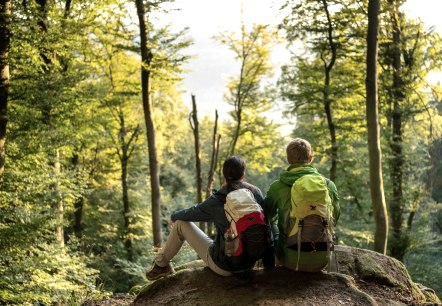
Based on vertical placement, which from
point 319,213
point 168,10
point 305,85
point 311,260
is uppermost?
point 168,10

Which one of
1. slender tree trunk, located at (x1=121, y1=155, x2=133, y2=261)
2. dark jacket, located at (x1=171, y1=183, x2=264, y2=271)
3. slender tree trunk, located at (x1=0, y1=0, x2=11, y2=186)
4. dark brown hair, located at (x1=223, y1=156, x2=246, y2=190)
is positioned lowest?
slender tree trunk, located at (x1=121, y1=155, x2=133, y2=261)

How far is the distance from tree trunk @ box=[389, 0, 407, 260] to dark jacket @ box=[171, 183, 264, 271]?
9.66 metres

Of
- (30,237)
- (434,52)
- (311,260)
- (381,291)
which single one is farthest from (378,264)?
(434,52)

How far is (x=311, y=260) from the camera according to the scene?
3738 millimetres

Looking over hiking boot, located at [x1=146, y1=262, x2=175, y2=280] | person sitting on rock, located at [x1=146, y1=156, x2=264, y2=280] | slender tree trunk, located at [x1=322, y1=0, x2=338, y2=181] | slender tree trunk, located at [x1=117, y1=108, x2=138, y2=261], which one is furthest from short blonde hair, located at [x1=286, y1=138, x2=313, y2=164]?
slender tree trunk, located at [x1=117, y1=108, x2=138, y2=261]

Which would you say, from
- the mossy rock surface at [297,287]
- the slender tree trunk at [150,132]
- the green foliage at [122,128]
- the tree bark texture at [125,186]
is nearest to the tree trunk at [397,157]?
the green foliage at [122,128]

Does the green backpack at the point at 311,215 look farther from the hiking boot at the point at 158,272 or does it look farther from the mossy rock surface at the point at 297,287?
the hiking boot at the point at 158,272

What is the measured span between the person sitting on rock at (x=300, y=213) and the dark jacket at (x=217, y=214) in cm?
27

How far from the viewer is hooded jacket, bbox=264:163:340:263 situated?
3.81 metres

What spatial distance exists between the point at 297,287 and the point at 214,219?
40.1 inches

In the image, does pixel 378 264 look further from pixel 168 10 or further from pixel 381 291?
pixel 168 10

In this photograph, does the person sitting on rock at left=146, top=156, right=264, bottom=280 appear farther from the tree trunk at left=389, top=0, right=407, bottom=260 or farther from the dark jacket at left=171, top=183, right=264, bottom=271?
the tree trunk at left=389, top=0, right=407, bottom=260

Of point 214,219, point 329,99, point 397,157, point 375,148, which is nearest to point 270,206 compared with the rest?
point 214,219

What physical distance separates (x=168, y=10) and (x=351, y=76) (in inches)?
254
